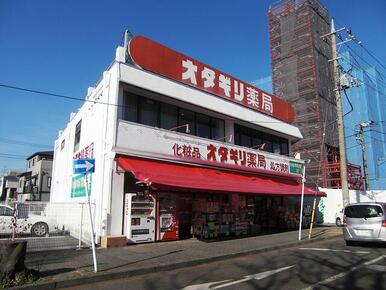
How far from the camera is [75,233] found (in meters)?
15.1

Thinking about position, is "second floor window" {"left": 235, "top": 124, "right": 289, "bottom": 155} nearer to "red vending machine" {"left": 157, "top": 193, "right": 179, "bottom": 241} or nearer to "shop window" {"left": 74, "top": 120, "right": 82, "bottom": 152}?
"red vending machine" {"left": 157, "top": 193, "right": 179, "bottom": 241}

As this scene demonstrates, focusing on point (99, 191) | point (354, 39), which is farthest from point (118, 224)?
point (354, 39)

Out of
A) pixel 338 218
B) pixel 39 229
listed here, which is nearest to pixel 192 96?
pixel 39 229

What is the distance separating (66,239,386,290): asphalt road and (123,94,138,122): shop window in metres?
7.47

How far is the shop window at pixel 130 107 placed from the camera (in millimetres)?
15757

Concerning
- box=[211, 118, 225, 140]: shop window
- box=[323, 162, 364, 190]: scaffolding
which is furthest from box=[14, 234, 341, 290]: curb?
box=[323, 162, 364, 190]: scaffolding

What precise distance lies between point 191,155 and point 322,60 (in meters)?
24.4

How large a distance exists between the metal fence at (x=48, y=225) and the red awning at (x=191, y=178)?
262 centimetres

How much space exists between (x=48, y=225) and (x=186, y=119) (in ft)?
26.7

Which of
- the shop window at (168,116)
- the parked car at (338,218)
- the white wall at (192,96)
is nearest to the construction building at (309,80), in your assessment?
the parked car at (338,218)

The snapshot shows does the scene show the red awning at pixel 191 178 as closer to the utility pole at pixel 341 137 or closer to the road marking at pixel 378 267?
the utility pole at pixel 341 137

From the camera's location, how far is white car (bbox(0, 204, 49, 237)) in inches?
654

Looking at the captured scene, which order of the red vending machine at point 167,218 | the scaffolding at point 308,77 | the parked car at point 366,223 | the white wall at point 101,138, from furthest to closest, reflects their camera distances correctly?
the scaffolding at point 308,77 → the red vending machine at point 167,218 → the white wall at point 101,138 → the parked car at point 366,223

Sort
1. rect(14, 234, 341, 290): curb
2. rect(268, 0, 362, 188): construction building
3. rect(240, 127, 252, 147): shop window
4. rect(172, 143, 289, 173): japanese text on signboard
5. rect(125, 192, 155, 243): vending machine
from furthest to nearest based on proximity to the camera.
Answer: rect(268, 0, 362, 188): construction building → rect(240, 127, 252, 147): shop window → rect(172, 143, 289, 173): japanese text on signboard → rect(125, 192, 155, 243): vending machine → rect(14, 234, 341, 290): curb
